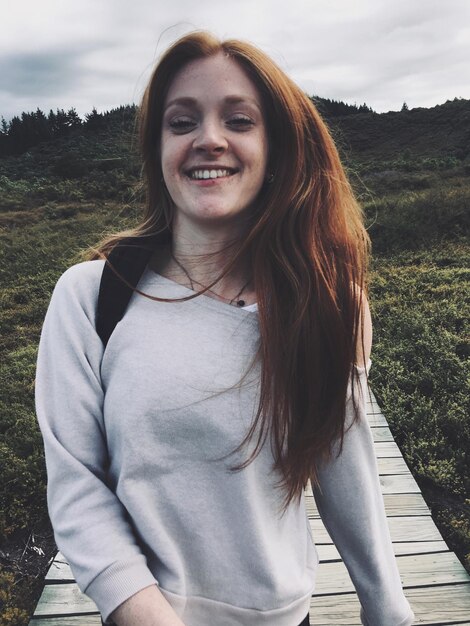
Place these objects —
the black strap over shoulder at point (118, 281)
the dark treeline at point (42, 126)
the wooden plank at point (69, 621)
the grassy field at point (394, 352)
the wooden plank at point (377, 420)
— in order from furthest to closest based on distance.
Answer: the dark treeline at point (42, 126)
the wooden plank at point (377, 420)
the grassy field at point (394, 352)
the wooden plank at point (69, 621)
the black strap over shoulder at point (118, 281)

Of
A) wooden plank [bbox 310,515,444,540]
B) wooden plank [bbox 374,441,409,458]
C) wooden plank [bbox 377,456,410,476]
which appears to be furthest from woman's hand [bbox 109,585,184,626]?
wooden plank [bbox 374,441,409,458]

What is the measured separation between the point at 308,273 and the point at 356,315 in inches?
6.9

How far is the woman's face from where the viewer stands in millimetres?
1320

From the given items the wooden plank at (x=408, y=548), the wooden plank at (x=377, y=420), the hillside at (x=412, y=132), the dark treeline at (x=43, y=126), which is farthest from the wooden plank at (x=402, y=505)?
the dark treeline at (x=43, y=126)

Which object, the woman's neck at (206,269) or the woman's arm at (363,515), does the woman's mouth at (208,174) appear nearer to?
the woman's neck at (206,269)

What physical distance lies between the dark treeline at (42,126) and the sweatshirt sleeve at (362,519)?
1756 inches

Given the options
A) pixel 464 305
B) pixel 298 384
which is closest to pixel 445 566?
pixel 298 384

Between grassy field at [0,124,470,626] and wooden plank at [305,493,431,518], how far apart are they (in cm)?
12

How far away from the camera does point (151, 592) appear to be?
1.08 m

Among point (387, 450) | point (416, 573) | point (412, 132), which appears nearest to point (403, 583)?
point (416, 573)

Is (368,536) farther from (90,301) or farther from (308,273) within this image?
(90,301)

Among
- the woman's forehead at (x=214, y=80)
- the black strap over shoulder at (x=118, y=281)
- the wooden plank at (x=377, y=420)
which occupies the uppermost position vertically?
the woman's forehead at (x=214, y=80)

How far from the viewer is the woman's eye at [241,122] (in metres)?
1.35

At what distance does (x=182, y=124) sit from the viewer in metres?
1.36
